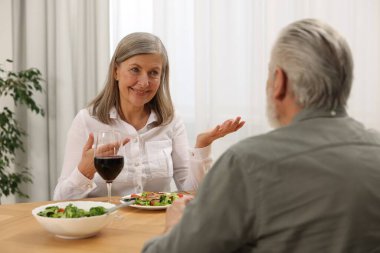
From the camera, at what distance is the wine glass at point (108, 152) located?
1617mm

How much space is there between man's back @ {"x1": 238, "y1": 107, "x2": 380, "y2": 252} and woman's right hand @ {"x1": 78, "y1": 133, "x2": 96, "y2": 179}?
41.4 inches

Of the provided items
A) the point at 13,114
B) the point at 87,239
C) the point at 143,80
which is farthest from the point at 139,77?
the point at 13,114

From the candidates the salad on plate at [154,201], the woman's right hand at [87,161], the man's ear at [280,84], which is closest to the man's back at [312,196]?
the man's ear at [280,84]

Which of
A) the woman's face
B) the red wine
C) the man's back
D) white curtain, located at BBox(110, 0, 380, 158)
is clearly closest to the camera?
the man's back

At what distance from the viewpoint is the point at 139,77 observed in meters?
2.41

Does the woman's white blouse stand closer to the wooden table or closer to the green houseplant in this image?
the wooden table

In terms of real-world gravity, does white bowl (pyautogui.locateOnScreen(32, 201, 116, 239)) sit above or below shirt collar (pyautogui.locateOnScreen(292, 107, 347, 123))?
below

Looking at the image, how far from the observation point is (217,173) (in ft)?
3.08

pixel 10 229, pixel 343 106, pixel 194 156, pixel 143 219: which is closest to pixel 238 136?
pixel 194 156

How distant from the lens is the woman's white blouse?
2125 millimetres

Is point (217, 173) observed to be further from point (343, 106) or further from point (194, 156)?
point (194, 156)

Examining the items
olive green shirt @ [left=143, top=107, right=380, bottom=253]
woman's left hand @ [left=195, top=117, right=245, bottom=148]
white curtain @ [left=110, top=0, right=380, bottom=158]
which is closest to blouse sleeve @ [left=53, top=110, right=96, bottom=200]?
woman's left hand @ [left=195, top=117, right=245, bottom=148]

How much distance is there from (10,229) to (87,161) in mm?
457

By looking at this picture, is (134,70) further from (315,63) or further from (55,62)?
(55,62)
